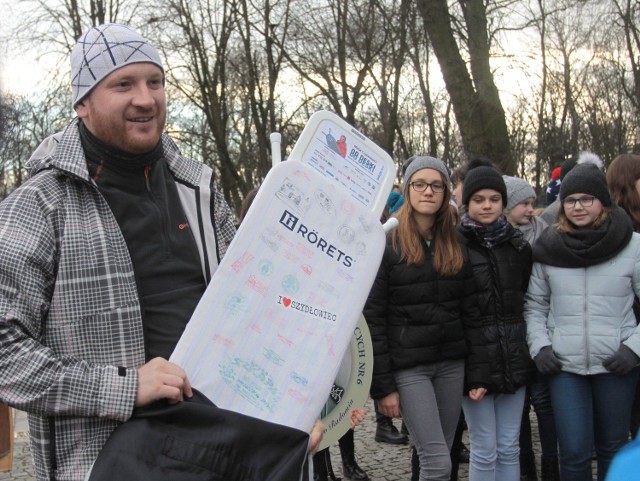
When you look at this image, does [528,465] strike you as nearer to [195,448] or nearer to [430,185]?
[430,185]

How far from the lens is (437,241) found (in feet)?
13.4

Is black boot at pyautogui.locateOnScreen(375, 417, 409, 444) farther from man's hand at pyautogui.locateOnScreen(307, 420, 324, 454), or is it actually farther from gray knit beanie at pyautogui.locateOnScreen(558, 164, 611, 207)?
man's hand at pyautogui.locateOnScreen(307, 420, 324, 454)

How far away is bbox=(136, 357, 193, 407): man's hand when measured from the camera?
178 cm

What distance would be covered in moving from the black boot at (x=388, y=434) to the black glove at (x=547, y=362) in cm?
254

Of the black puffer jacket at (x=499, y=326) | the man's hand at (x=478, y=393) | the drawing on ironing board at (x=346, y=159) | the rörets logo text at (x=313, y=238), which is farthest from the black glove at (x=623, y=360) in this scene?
the rörets logo text at (x=313, y=238)

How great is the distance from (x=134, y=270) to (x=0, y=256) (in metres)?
0.33

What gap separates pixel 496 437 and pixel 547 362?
0.53m

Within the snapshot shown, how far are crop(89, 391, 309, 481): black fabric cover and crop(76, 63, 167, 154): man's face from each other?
2.34ft

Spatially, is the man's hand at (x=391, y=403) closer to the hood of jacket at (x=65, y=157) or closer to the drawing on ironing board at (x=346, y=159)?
the drawing on ironing board at (x=346, y=159)

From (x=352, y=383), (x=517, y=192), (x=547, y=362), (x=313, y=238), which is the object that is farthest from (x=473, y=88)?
(x=313, y=238)

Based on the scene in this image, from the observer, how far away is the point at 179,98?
23.8 meters

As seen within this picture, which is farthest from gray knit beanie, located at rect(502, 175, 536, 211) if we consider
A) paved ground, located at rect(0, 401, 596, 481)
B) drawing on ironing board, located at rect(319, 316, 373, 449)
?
drawing on ironing board, located at rect(319, 316, 373, 449)

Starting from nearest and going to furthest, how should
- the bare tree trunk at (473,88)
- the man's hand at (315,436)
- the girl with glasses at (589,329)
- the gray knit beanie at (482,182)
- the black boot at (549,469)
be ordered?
1. the man's hand at (315,436)
2. the girl with glasses at (589,329)
3. the gray knit beanie at (482,182)
4. the black boot at (549,469)
5. the bare tree trunk at (473,88)

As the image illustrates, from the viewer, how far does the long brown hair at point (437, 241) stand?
13.1 ft
